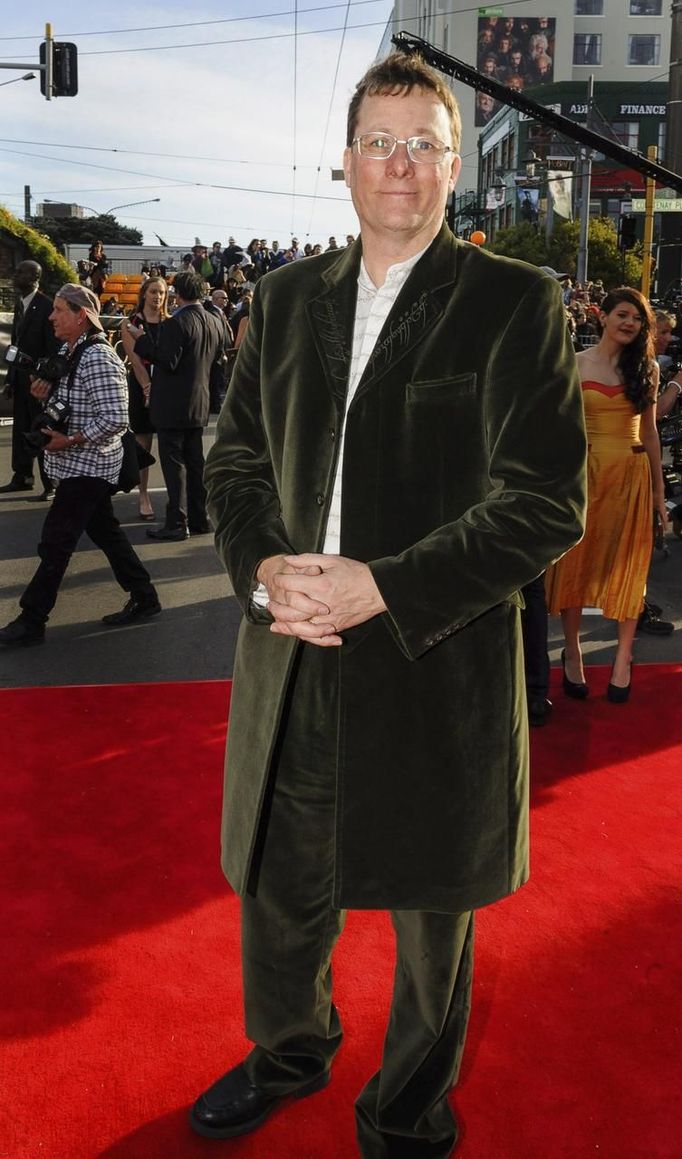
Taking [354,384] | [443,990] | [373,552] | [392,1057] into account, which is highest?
[354,384]

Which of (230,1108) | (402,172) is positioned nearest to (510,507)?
(402,172)

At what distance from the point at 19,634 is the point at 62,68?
15436mm

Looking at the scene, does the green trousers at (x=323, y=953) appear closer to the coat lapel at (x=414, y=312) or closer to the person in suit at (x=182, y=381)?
the coat lapel at (x=414, y=312)

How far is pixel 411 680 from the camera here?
192 cm

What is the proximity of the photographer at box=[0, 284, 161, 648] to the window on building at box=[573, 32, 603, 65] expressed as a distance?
85008 mm

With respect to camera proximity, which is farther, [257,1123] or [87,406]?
[87,406]

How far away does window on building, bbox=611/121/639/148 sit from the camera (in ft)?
219

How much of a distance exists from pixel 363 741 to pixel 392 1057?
66cm

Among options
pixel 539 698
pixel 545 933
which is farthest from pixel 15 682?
pixel 545 933

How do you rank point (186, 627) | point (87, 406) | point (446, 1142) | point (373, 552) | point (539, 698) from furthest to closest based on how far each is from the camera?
point (186, 627), point (87, 406), point (539, 698), point (446, 1142), point (373, 552)

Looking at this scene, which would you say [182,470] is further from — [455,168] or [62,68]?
[62,68]

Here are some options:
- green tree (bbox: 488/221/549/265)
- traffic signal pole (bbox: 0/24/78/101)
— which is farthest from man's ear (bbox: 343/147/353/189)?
green tree (bbox: 488/221/549/265)

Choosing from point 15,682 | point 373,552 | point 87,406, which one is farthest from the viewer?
point 87,406

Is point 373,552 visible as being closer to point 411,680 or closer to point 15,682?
point 411,680
